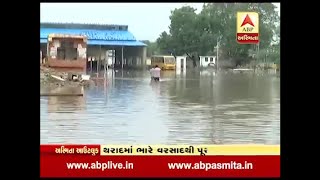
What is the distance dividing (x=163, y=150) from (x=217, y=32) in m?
1.62

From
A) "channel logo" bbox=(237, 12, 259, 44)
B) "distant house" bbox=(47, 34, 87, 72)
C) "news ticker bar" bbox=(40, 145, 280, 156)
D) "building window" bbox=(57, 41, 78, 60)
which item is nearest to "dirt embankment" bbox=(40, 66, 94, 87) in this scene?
"distant house" bbox=(47, 34, 87, 72)

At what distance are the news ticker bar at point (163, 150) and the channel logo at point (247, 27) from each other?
125 cm

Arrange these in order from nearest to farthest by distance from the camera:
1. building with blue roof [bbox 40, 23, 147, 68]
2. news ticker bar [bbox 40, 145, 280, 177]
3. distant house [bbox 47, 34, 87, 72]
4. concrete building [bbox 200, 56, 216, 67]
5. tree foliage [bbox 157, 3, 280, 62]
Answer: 1. news ticker bar [bbox 40, 145, 280, 177]
2. tree foliage [bbox 157, 3, 280, 62]
3. building with blue roof [bbox 40, 23, 147, 68]
4. distant house [bbox 47, 34, 87, 72]
5. concrete building [bbox 200, 56, 216, 67]

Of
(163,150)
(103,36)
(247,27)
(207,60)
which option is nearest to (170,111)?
(207,60)

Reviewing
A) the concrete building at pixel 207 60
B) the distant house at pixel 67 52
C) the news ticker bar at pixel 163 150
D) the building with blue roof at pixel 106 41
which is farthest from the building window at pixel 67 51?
the concrete building at pixel 207 60

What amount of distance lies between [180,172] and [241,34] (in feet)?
5.69

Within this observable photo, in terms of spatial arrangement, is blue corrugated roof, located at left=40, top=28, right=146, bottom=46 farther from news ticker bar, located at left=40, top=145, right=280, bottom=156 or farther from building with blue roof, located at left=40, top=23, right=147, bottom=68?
news ticker bar, located at left=40, top=145, right=280, bottom=156

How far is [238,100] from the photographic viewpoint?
6715mm

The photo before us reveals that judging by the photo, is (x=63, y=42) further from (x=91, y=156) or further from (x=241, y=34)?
(x=241, y=34)

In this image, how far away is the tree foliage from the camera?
622 cm

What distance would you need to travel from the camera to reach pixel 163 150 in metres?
6.06

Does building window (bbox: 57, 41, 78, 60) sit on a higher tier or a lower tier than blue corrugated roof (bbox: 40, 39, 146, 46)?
lower

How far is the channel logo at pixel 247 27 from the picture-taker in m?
6.22
